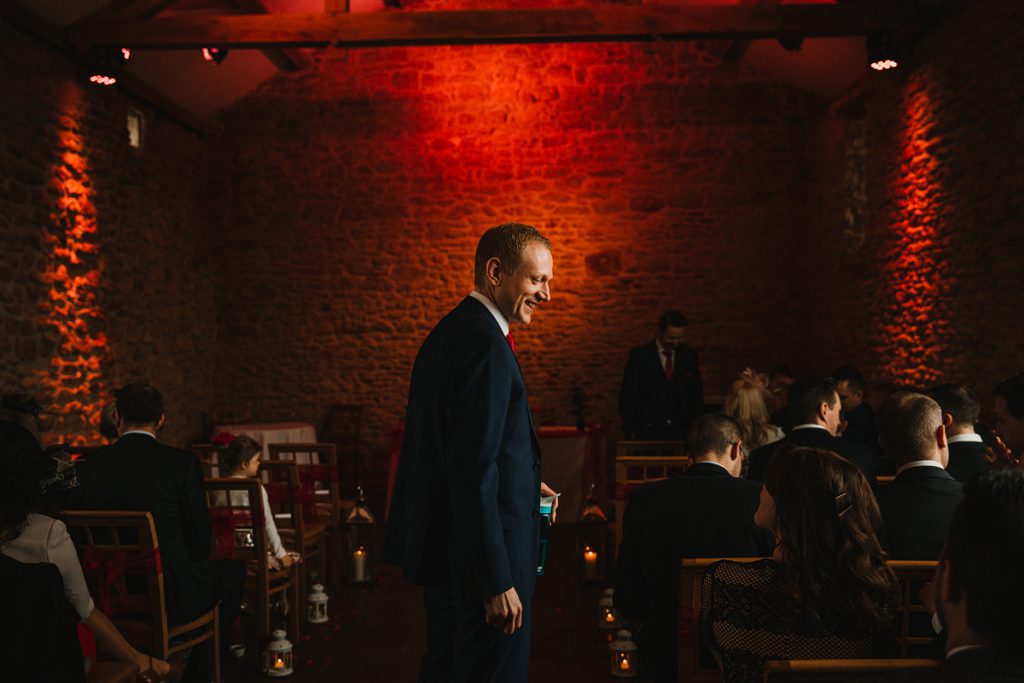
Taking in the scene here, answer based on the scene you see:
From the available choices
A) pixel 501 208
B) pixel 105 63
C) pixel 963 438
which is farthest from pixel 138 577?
pixel 501 208

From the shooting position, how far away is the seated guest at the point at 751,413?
4293mm

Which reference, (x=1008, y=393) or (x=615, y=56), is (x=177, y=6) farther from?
(x=1008, y=393)

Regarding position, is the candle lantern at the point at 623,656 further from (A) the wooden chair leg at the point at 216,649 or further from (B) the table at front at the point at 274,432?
(B) the table at front at the point at 274,432

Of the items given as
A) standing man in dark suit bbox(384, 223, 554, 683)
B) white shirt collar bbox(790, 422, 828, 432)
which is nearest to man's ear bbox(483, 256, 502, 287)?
standing man in dark suit bbox(384, 223, 554, 683)

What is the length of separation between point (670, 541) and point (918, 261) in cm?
505

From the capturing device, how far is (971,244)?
6.05m

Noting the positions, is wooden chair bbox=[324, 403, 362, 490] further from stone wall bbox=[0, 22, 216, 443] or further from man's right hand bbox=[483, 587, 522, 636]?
man's right hand bbox=[483, 587, 522, 636]

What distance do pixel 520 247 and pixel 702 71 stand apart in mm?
8081

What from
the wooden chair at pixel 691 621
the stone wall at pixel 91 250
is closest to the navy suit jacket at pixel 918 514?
the wooden chair at pixel 691 621

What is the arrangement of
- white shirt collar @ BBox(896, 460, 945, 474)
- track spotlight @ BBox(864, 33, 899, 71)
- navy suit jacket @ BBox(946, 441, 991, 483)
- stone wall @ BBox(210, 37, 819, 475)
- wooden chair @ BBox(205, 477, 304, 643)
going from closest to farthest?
white shirt collar @ BBox(896, 460, 945, 474) < navy suit jacket @ BBox(946, 441, 991, 483) < wooden chair @ BBox(205, 477, 304, 643) < track spotlight @ BBox(864, 33, 899, 71) < stone wall @ BBox(210, 37, 819, 475)

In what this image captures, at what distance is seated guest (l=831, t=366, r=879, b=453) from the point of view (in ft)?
18.1

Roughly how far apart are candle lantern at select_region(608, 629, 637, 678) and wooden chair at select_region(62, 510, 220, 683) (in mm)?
1664

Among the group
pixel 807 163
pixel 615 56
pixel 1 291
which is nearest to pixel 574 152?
pixel 615 56

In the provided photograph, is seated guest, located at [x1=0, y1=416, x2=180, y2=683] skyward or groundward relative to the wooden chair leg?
skyward
